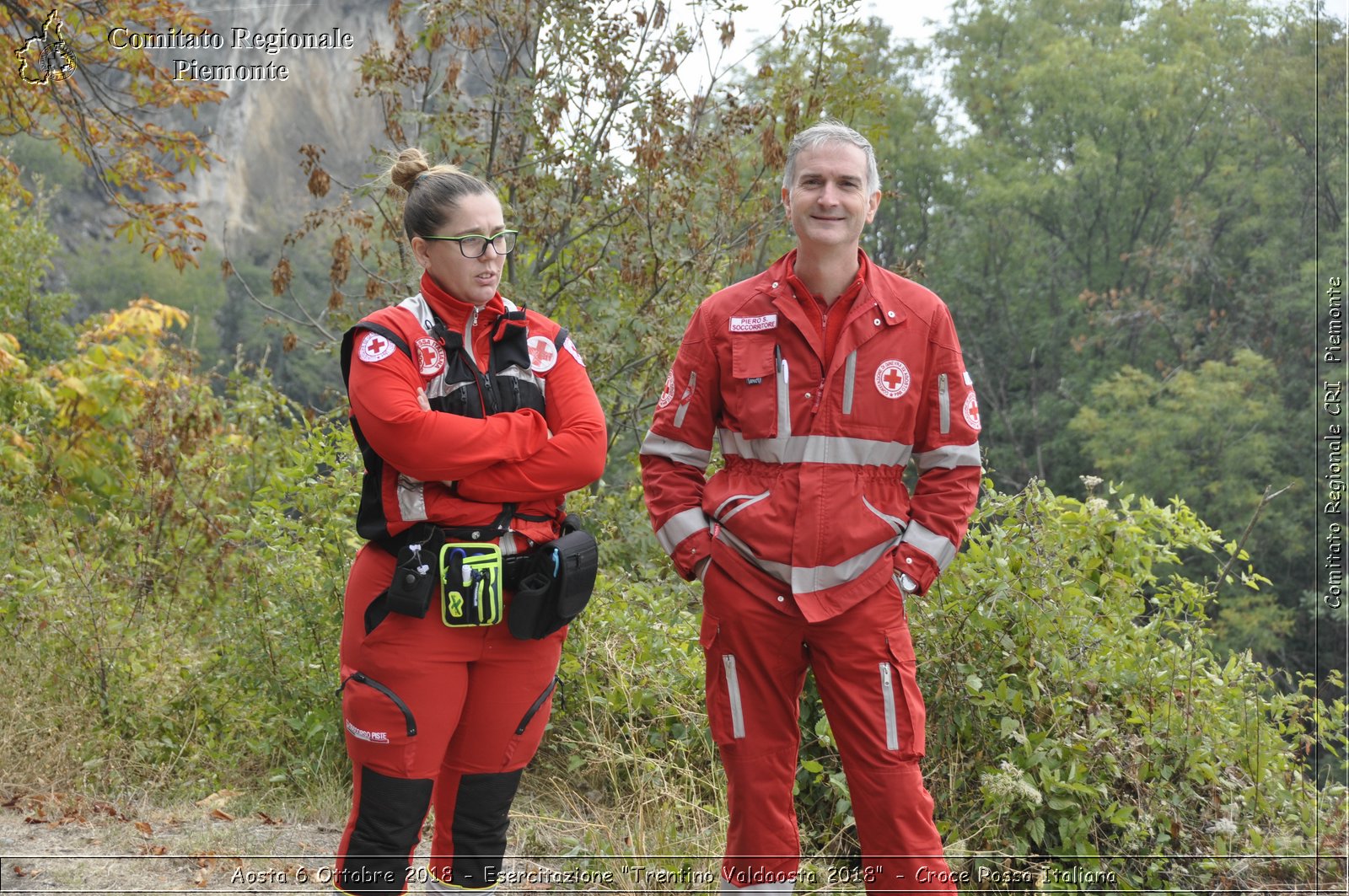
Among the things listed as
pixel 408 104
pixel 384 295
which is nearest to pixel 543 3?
pixel 408 104

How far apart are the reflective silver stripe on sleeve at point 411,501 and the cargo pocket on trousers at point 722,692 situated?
0.77 meters

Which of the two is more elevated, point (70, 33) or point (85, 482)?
point (70, 33)

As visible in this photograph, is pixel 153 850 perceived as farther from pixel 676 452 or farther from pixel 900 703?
pixel 900 703

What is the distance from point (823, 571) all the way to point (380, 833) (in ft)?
4.06

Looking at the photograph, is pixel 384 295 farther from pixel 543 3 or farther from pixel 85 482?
pixel 85 482

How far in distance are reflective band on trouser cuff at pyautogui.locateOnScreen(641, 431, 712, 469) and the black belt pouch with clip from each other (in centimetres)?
36

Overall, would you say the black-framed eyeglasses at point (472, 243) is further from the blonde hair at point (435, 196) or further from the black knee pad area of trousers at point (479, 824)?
the black knee pad area of trousers at point (479, 824)

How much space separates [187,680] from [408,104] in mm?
3568

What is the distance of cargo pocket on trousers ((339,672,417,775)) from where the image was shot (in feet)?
9.14

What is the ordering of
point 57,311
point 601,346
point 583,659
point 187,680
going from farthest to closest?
1. point 57,311
2. point 601,346
3. point 187,680
4. point 583,659

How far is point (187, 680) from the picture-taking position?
17.8 feet

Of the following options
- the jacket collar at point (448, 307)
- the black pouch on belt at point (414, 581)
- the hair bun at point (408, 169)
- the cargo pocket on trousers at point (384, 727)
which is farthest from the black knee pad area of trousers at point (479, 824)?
the hair bun at point (408, 169)

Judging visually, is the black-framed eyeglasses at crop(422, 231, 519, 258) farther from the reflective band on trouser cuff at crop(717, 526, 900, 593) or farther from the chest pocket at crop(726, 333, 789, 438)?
the reflective band on trouser cuff at crop(717, 526, 900, 593)

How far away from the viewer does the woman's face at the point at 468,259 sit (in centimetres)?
295
